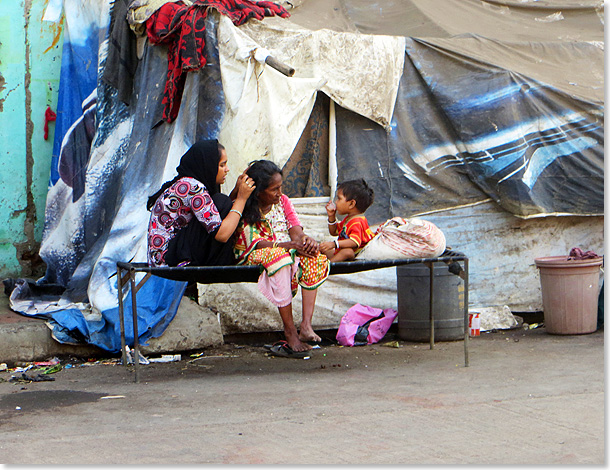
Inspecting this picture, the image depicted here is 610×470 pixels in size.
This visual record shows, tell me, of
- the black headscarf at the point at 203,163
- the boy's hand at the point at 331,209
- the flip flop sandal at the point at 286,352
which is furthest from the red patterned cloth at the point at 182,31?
the flip flop sandal at the point at 286,352

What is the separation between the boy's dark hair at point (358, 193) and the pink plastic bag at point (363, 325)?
1.22 m

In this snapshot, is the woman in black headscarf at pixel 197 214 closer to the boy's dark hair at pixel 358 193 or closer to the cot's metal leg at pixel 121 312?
the cot's metal leg at pixel 121 312

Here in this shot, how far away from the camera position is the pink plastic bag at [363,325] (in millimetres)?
6011

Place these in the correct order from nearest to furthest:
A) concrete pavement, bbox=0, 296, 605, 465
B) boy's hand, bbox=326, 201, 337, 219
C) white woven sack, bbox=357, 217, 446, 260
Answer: concrete pavement, bbox=0, 296, 605, 465 < white woven sack, bbox=357, 217, 446, 260 < boy's hand, bbox=326, 201, 337, 219

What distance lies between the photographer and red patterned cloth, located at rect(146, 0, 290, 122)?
5.60 metres

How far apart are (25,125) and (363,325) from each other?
3.69 meters

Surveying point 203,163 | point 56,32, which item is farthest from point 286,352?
point 56,32

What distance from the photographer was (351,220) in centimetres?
525

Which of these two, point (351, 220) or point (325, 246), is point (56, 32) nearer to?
point (351, 220)

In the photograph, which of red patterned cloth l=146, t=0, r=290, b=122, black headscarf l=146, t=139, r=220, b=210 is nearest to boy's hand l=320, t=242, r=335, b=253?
black headscarf l=146, t=139, r=220, b=210

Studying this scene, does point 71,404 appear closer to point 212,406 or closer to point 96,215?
point 212,406

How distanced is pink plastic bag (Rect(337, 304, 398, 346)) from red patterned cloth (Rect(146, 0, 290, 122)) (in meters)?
2.10

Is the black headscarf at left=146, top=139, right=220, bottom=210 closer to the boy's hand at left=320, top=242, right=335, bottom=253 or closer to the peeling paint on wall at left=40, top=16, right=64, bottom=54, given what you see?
the boy's hand at left=320, top=242, right=335, bottom=253

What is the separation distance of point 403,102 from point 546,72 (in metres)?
1.28
